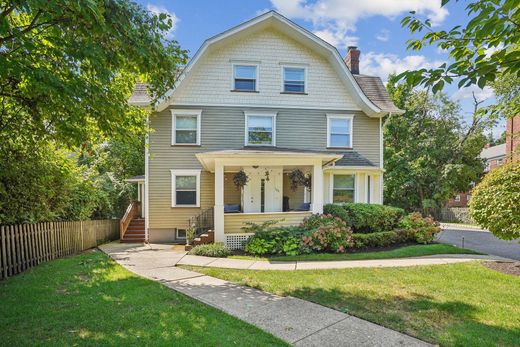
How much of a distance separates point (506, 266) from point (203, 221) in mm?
9802

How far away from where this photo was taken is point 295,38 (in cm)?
1336

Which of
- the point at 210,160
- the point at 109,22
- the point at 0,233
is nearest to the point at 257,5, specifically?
the point at 210,160

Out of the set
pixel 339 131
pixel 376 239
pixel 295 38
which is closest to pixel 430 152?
pixel 339 131

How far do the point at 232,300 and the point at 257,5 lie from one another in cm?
1260

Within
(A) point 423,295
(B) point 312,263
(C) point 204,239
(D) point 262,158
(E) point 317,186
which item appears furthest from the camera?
(E) point 317,186

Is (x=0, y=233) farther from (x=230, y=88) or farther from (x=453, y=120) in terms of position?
(x=453, y=120)

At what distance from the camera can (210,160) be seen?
34.2 feet

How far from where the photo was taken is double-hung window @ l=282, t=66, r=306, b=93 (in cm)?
1351

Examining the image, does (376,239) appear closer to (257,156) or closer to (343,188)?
(343,188)

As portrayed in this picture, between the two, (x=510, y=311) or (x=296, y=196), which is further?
(x=296, y=196)

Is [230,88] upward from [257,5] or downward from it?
downward

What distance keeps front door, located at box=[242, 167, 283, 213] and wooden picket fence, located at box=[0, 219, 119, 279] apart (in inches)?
235

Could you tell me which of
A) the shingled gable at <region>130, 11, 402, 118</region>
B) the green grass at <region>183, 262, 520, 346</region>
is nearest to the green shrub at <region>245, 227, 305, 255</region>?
the green grass at <region>183, 262, 520, 346</region>

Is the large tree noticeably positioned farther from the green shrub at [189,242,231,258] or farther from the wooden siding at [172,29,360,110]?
the wooden siding at [172,29,360,110]
